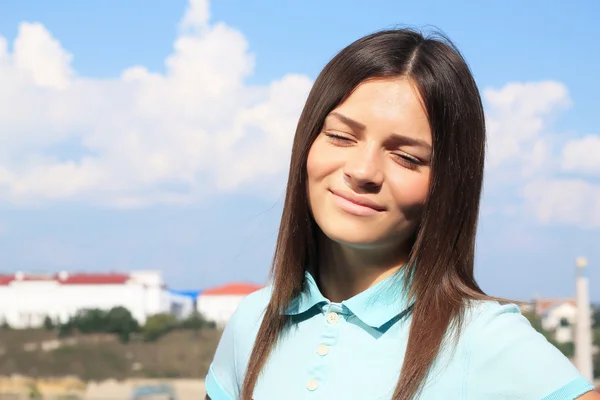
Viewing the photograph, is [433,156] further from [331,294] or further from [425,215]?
[331,294]

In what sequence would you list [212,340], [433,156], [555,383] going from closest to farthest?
[555,383] → [433,156] → [212,340]

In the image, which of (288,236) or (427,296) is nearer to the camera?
(427,296)

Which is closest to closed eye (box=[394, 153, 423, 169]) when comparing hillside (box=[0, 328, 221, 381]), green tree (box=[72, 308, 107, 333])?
hillside (box=[0, 328, 221, 381])

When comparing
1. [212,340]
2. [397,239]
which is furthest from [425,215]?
[212,340]

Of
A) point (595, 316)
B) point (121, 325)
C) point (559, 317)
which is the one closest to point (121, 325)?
point (121, 325)

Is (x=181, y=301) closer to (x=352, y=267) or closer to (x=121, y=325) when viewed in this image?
(x=121, y=325)

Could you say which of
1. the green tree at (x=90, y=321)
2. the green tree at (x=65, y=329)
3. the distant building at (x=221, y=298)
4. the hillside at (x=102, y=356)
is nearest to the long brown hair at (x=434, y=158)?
the hillside at (x=102, y=356)

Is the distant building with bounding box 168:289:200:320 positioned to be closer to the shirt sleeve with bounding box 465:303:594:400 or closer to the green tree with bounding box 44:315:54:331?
the green tree with bounding box 44:315:54:331

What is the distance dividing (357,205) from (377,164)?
5cm

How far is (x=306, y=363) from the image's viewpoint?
1.05 meters

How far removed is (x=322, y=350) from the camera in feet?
3.41

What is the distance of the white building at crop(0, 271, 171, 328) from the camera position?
28391 mm

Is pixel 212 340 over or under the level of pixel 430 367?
under

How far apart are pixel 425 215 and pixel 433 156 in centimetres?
7
